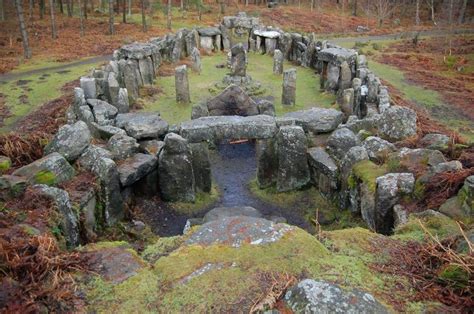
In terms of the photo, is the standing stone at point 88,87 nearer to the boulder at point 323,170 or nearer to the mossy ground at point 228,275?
the boulder at point 323,170

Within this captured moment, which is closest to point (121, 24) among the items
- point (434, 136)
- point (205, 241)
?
point (434, 136)

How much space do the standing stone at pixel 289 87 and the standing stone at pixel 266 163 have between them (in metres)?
6.37

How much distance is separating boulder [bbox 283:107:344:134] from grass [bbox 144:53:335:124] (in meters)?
4.00

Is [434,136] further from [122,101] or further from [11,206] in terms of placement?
[122,101]

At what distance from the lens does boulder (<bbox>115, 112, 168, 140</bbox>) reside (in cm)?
1279

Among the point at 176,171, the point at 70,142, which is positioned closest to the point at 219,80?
the point at 176,171

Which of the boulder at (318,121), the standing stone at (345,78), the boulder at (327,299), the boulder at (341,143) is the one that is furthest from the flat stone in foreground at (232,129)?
the boulder at (327,299)

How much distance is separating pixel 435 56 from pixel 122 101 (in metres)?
22.9

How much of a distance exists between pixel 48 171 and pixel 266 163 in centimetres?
586

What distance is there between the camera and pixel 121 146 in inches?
448

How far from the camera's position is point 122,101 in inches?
653

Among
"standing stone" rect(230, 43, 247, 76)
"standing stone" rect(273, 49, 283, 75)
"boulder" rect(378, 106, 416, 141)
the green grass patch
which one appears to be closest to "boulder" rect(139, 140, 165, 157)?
the green grass patch

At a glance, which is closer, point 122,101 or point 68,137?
point 68,137

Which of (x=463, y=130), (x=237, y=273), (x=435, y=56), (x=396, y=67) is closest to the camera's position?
(x=237, y=273)
